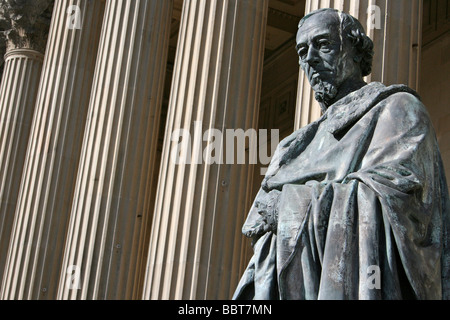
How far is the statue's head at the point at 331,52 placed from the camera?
5129 millimetres

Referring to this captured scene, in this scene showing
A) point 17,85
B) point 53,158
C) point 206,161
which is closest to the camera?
point 206,161

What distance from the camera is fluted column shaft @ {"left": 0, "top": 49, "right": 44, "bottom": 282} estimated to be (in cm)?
2460

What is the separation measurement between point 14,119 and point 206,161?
1223cm

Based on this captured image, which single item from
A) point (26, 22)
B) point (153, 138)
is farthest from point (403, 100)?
point (26, 22)

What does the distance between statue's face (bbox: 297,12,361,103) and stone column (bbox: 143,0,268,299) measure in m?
9.19

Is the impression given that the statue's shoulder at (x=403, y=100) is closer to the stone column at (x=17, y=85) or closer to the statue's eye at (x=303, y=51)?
the statue's eye at (x=303, y=51)

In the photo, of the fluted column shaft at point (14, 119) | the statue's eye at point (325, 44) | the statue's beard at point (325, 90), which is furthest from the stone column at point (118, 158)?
the statue's eye at point (325, 44)

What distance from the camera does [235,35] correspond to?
15.5 metres

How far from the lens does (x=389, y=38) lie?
36.9ft

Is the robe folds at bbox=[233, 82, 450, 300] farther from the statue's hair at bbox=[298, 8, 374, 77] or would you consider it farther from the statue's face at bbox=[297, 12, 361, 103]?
the statue's hair at bbox=[298, 8, 374, 77]

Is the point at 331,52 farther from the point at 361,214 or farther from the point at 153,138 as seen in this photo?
the point at 153,138

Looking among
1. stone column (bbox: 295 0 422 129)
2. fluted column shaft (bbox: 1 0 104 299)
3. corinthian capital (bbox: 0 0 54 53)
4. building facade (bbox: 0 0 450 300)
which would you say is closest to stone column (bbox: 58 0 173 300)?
building facade (bbox: 0 0 450 300)

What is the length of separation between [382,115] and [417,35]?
7198 mm
